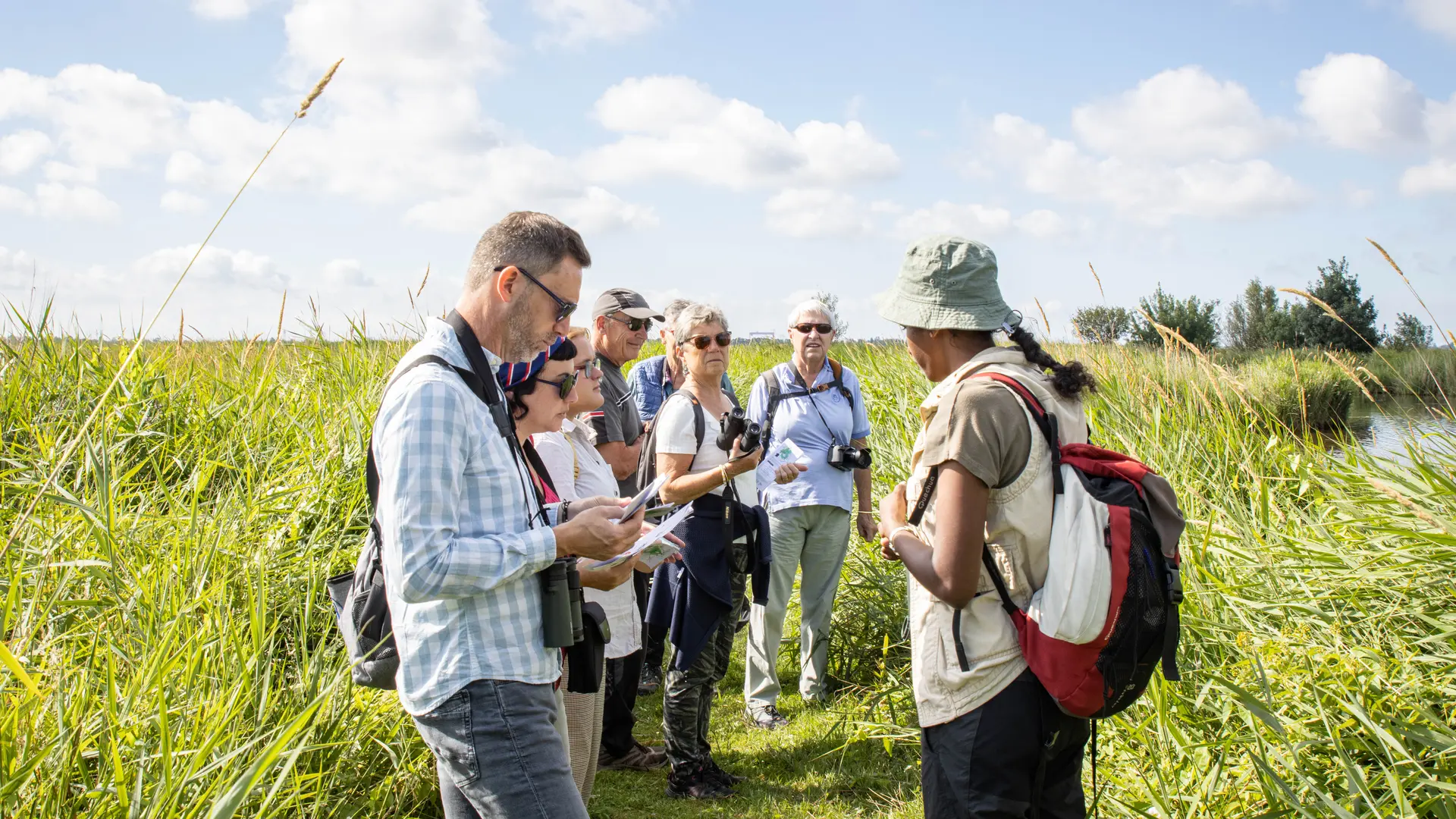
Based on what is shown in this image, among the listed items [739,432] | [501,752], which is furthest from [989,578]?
[739,432]

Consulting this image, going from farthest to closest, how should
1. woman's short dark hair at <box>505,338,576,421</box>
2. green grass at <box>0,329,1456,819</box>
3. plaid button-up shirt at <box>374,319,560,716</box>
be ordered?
woman's short dark hair at <box>505,338,576,421</box> < green grass at <box>0,329,1456,819</box> < plaid button-up shirt at <box>374,319,560,716</box>

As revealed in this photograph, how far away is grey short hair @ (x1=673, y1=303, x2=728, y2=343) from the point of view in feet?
13.7

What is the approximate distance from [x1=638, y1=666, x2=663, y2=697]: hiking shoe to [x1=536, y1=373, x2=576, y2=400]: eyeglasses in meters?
2.95

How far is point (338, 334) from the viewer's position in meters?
6.32

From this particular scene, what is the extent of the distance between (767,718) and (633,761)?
0.74 meters

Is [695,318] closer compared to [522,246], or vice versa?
[522,246]

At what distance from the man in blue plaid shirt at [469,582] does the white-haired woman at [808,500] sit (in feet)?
9.37

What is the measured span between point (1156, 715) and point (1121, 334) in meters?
3.66

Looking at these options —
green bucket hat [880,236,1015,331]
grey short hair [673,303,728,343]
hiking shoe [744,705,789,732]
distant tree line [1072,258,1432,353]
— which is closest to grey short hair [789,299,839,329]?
grey short hair [673,303,728,343]

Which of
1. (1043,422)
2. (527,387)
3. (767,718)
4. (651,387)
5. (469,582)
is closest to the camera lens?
(469,582)

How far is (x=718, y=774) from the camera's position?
4082 millimetres

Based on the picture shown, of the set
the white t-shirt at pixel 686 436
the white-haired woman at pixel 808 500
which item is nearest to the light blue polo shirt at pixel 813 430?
the white-haired woman at pixel 808 500

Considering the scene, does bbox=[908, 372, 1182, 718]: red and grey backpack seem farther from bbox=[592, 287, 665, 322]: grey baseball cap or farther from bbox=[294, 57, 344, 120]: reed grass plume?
bbox=[592, 287, 665, 322]: grey baseball cap

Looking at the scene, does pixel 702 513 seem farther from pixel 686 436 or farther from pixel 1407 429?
pixel 1407 429
